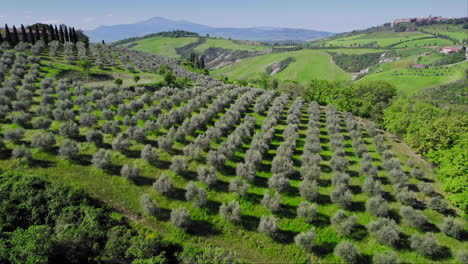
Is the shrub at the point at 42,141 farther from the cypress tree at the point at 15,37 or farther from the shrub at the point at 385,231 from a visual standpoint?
the cypress tree at the point at 15,37

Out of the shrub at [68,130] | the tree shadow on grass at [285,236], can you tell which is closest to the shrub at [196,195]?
the tree shadow on grass at [285,236]

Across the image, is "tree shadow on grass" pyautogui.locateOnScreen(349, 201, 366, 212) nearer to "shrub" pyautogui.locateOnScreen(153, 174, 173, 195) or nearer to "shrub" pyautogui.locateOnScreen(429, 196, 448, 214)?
"shrub" pyautogui.locateOnScreen(429, 196, 448, 214)

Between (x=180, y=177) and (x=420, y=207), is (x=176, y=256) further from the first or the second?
(x=420, y=207)

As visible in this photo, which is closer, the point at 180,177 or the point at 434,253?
the point at 434,253

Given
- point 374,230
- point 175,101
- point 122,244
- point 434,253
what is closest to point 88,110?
point 175,101

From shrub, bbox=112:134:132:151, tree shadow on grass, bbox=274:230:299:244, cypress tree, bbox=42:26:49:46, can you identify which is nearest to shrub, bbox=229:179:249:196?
tree shadow on grass, bbox=274:230:299:244

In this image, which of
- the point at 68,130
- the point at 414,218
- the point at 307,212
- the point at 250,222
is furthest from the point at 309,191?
the point at 68,130

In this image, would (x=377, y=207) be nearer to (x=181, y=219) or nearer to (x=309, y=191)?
(x=309, y=191)
